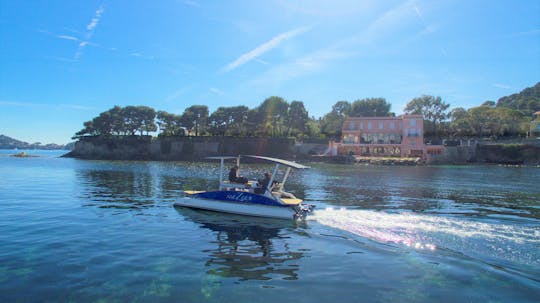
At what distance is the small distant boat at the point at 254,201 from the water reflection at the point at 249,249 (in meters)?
0.42

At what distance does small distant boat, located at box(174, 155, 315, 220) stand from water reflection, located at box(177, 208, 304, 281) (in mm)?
415

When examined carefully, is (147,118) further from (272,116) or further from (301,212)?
(301,212)

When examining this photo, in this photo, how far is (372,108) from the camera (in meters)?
121

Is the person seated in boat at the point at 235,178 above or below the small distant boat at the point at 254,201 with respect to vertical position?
above

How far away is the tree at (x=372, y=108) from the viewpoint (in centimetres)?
12088

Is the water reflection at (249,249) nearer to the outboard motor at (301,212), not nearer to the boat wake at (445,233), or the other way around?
the outboard motor at (301,212)

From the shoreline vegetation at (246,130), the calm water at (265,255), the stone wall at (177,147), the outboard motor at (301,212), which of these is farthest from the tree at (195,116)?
the outboard motor at (301,212)

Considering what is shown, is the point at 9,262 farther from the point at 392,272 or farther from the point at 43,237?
the point at 392,272

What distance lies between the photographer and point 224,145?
97125 mm

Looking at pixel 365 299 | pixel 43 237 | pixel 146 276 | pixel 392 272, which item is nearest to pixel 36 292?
pixel 146 276

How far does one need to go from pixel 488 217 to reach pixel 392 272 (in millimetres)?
10639

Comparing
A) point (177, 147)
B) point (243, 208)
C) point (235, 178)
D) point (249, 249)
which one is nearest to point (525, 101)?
point (177, 147)

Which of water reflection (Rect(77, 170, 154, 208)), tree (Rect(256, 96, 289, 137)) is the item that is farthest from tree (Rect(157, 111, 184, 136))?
water reflection (Rect(77, 170, 154, 208))

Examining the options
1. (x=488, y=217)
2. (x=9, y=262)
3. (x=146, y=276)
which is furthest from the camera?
(x=488, y=217)
